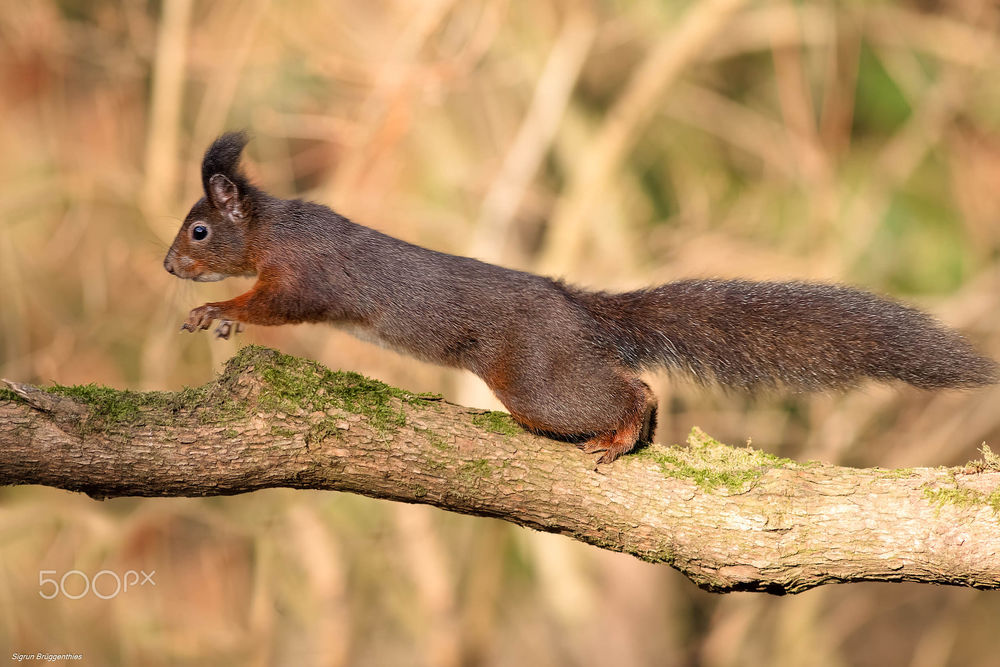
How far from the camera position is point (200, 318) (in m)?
3.44

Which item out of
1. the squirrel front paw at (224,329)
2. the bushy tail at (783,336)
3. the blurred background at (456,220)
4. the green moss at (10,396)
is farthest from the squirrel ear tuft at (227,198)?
the blurred background at (456,220)

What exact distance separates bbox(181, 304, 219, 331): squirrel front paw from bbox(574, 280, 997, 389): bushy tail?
141cm

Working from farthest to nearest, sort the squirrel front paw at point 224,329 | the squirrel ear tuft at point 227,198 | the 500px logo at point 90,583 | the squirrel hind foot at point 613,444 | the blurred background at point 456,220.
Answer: the blurred background at point 456,220 → the 500px logo at point 90,583 → the squirrel ear tuft at point 227,198 → the squirrel front paw at point 224,329 → the squirrel hind foot at point 613,444

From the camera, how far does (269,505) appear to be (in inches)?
275

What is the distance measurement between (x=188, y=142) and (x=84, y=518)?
9.18ft

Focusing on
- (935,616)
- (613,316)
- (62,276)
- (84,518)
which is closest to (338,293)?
(613,316)

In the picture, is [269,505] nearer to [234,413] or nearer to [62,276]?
[62,276]

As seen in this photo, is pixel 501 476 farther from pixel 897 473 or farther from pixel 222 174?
pixel 222 174

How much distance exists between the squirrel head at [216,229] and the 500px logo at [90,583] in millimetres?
2904

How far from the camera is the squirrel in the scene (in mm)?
3410

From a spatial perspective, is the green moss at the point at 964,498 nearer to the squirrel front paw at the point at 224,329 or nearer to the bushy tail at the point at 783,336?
the bushy tail at the point at 783,336

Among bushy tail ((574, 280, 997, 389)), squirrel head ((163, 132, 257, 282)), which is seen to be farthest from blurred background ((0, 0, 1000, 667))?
bushy tail ((574, 280, 997, 389))

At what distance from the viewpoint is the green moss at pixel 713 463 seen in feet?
10.8

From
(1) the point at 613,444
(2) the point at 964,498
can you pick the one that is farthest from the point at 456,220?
(2) the point at 964,498
